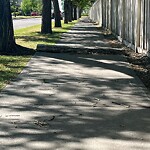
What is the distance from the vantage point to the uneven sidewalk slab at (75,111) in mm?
4781

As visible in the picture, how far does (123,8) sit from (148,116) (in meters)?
12.3

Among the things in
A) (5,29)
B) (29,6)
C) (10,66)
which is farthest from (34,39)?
(29,6)

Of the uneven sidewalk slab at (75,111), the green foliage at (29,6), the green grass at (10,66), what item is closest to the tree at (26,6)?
the green foliage at (29,6)

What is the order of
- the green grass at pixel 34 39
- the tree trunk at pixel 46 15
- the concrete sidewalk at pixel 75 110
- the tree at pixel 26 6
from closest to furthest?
the concrete sidewalk at pixel 75 110 < the green grass at pixel 34 39 < the tree trunk at pixel 46 15 < the tree at pixel 26 6

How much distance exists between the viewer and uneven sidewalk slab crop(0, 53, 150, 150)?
188 inches

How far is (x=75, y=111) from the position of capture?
6.07m

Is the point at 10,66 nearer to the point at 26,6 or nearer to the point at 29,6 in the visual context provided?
the point at 29,6

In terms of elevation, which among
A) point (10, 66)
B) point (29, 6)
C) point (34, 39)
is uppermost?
point (10, 66)

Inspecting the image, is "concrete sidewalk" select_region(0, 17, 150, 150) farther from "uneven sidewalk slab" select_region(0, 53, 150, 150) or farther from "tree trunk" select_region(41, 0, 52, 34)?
"tree trunk" select_region(41, 0, 52, 34)

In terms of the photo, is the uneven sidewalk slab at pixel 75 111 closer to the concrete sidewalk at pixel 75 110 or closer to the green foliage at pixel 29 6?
the concrete sidewalk at pixel 75 110

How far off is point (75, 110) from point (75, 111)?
5 centimetres

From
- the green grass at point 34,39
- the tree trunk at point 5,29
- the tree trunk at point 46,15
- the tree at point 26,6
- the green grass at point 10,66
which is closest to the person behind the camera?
the green grass at point 10,66

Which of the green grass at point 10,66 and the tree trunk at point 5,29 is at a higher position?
the tree trunk at point 5,29

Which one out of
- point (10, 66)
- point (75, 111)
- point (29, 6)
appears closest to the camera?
point (75, 111)
